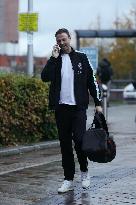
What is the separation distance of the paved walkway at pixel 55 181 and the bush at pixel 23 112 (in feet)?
2.41

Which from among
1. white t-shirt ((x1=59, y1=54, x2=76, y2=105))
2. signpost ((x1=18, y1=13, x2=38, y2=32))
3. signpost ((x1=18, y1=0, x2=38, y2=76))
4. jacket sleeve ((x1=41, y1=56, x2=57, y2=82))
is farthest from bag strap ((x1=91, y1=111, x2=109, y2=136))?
signpost ((x1=18, y1=13, x2=38, y2=32))

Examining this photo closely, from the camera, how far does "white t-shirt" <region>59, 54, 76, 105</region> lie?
8219mm

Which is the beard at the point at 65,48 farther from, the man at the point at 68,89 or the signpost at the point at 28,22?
the signpost at the point at 28,22

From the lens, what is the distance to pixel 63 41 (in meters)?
8.23

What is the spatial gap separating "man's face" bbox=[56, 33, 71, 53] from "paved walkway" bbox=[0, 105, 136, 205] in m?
1.85

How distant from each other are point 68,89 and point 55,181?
1627mm

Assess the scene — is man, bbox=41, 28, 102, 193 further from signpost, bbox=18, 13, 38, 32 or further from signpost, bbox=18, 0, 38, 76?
signpost, bbox=18, 13, 38, 32

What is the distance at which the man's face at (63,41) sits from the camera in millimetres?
8203

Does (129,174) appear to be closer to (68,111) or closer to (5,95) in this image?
(68,111)

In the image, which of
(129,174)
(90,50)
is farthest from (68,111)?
(90,50)

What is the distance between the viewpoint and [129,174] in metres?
9.66

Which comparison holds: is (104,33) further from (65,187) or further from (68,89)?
(65,187)

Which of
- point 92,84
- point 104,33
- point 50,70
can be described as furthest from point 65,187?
point 104,33

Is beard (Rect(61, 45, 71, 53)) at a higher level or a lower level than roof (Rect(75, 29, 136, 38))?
higher
